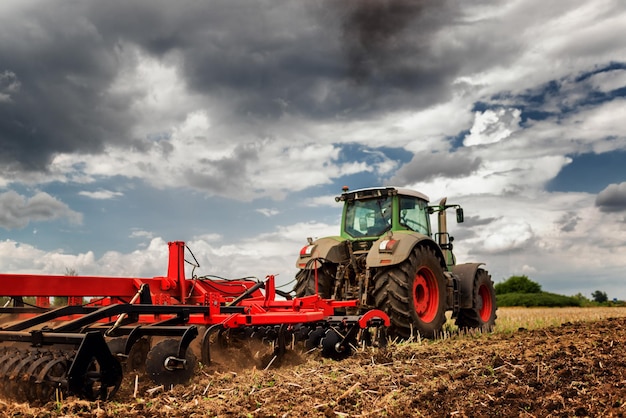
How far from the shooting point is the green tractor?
8.02 metres

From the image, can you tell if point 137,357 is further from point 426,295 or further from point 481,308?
point 481,308

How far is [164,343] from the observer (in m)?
4.90

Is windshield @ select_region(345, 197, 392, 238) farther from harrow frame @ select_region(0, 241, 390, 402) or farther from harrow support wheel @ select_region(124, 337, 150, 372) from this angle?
harrow support wheel @ select_region(124, 337, 150, 372)

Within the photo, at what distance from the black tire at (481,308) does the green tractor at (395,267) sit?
0.06 ft

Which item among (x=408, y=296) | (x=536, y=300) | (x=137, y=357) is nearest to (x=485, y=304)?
(x=408, y=296)

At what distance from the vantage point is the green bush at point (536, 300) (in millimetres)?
24578

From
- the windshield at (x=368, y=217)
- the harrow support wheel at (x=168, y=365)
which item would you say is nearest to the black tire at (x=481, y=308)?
the windshield at (x=368, y=217)

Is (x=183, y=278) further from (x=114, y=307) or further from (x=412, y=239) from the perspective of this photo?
(x=412, y=239)

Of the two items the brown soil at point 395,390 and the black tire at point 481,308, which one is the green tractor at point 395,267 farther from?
the brown soil at point 395,390

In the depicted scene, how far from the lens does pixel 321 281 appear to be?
8.93 metres

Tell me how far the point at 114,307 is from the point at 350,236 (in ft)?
16.4


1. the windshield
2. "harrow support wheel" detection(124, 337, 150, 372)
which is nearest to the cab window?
the windshield

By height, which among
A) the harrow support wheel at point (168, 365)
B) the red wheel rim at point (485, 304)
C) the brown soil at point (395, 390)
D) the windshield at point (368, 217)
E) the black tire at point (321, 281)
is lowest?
the brown soil at point (395, 390)

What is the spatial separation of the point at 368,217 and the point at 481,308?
3.18 meters
